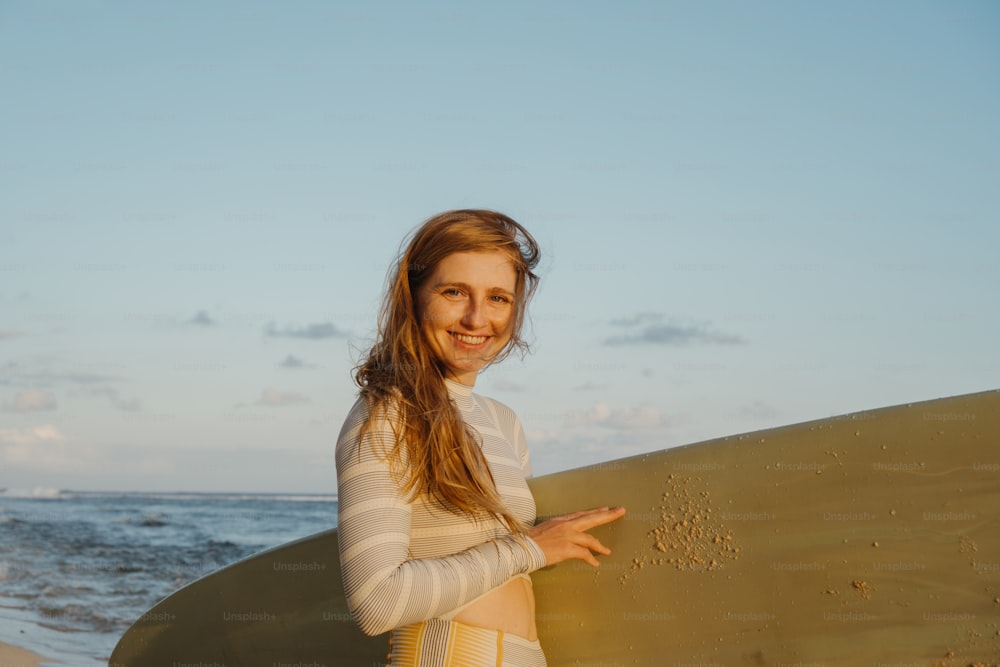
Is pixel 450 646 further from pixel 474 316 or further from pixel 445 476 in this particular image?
pixel 474 316

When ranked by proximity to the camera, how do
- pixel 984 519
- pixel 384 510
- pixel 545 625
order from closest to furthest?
pixel 384 510 < pixel 984 519 < pixel 545 625

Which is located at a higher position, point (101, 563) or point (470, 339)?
point (470, 339)

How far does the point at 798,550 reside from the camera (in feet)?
5.85

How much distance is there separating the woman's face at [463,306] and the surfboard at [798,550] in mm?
537

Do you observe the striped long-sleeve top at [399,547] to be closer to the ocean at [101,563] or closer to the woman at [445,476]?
the woman at [445,476]

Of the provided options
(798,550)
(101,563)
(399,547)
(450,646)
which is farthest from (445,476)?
(101,563)

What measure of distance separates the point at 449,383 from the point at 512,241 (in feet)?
0.95

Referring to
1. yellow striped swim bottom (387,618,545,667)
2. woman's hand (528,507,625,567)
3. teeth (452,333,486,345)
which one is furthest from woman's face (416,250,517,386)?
yellow striped swim bottom (387,618,545,667)

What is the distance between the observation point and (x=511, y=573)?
1.53 m

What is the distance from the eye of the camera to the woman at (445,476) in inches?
56.1

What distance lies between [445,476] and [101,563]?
859 centimetres

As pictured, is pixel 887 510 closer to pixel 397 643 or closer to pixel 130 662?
→ pixel 397 643

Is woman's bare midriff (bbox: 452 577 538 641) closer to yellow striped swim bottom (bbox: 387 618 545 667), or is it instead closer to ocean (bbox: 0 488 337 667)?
yellow striped swim bottom (bbox: 387 618 545 667)

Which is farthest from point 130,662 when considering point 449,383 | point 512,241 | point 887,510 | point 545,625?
point 887,510
